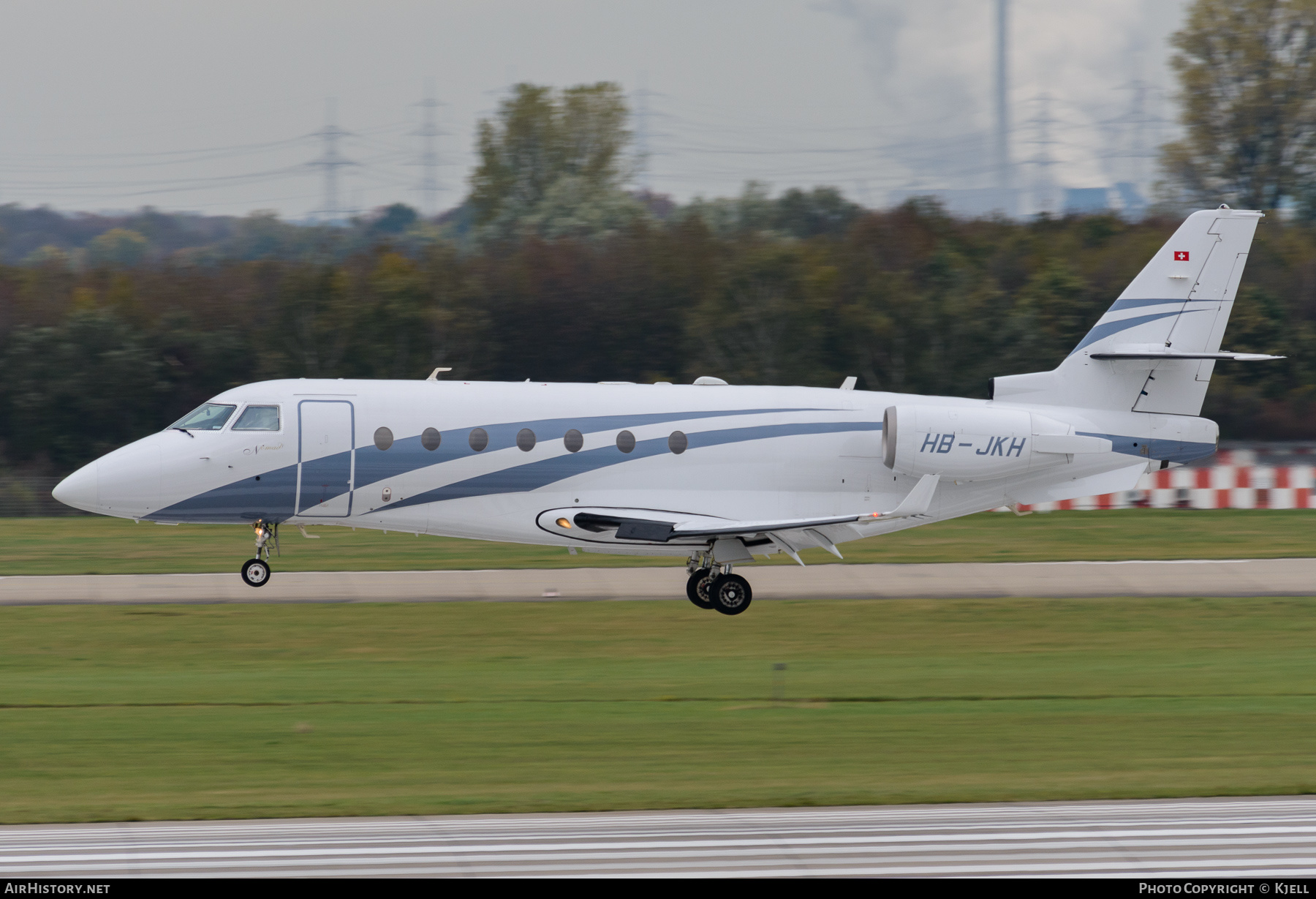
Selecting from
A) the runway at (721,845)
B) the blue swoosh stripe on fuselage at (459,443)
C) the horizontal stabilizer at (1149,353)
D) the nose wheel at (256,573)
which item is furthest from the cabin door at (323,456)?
the horizontal stabilizer at (1149,353)

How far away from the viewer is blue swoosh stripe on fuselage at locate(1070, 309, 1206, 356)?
21875mm

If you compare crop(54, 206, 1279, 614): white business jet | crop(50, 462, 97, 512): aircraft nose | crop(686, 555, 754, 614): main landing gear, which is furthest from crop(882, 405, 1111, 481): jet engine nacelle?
crop(50, 462, 97, 512): aircraft nose

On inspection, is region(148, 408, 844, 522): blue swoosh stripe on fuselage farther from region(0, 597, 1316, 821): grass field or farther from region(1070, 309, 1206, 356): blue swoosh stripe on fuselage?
region(1070, 309, 1206, 356): blue swoosh stripe on fuselage

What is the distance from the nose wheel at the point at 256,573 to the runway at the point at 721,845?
1098 centimetres

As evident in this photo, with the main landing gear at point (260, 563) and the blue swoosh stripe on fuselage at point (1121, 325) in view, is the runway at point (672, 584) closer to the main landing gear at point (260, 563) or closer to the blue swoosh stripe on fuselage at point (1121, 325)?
the main landing gear at point (260, 563)

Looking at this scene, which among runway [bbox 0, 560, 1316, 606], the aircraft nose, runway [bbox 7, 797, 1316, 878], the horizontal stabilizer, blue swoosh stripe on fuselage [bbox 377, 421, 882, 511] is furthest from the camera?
runway [bbox 0, 560, 1316, 606]

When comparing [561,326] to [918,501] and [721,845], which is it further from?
[721,845]

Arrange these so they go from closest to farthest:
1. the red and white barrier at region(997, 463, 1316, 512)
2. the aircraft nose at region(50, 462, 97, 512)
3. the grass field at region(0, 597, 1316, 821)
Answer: the grass field at region(0, 597, 1316, 821) → the aircraft nose at region(50, 462, 97, 512) → the red and white barrier at region(997, 463, 1316, 512)

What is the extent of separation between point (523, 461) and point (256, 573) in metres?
4.15

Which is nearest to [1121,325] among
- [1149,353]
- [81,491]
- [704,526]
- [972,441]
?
[1149,353]

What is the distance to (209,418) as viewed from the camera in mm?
20281

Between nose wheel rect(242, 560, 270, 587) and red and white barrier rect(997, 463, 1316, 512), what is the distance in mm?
18809

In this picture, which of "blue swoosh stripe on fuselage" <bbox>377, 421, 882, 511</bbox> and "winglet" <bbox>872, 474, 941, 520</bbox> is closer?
"winglet" <bbox>872, 474, 941, 520</bbox>

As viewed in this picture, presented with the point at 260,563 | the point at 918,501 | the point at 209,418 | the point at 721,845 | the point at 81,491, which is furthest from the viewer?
the point at 260,563
